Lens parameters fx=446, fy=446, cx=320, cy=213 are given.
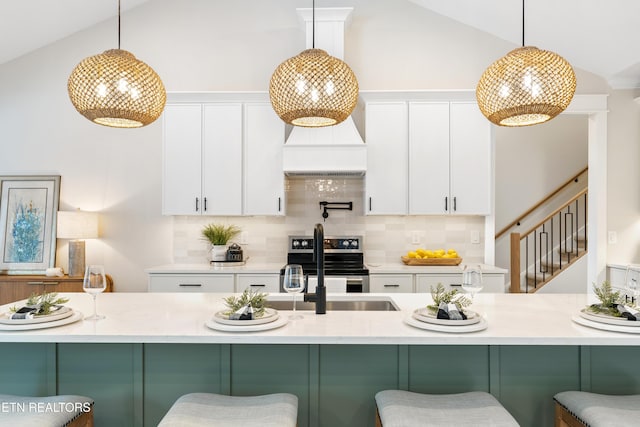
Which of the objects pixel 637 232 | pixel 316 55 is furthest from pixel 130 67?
pixel 637 232

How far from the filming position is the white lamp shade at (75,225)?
13.6ft

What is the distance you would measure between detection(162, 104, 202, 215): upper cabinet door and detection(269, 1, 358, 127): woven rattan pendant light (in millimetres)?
2156

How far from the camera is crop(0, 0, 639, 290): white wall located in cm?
451

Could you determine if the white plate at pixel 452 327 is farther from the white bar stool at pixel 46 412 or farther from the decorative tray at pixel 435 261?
the decorative tray at pixel 435 261

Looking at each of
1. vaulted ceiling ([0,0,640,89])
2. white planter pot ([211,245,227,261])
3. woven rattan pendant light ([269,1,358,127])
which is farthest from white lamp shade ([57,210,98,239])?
woven rattan pendant light ([269,1,358,127])

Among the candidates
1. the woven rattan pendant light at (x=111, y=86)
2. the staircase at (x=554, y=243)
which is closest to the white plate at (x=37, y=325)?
the woven rattan pendant light at (x=111, y=86)

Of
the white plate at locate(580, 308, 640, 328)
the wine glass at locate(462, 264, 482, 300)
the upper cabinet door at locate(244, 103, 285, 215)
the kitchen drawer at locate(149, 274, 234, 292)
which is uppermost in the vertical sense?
the upper cabinet door at locate(244, 103, 285, 215)

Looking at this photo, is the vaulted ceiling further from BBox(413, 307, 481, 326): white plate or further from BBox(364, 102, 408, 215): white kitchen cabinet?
BBox(413, 307, 481, 326): white plate

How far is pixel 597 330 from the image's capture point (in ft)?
5.55

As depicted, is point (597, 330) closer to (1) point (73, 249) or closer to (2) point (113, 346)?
(2) point (113, 346)

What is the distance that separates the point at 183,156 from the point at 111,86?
Answer: 212cm

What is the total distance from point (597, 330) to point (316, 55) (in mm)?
1646

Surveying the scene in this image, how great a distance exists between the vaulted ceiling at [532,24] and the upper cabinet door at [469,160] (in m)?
0.93

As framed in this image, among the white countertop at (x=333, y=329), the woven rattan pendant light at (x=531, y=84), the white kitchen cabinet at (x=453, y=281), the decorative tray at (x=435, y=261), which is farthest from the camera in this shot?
the decorative tray at (x=435, y=261)
